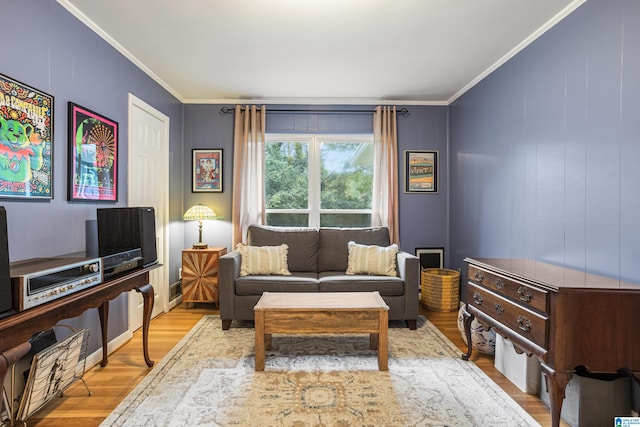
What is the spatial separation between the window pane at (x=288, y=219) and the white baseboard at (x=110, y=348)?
2.03 meters

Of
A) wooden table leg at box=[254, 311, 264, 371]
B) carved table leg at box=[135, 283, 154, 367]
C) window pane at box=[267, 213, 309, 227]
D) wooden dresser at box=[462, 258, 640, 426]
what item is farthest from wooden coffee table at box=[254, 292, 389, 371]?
window pane at box=[267, 213, 309, 227]

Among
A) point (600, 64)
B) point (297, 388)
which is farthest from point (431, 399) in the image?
point (600, 64)

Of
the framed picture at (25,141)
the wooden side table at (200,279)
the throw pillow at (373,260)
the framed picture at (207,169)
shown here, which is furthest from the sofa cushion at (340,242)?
the framed picture at (25,141)

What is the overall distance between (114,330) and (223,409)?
1.47 meters

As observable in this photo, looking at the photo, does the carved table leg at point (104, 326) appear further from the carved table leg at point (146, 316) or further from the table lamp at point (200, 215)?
the table lamp at point (200, 215)

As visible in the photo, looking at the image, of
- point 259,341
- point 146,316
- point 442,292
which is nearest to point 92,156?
point 146,316

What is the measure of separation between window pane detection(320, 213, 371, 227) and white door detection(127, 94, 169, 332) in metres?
1.90

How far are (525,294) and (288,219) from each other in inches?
122

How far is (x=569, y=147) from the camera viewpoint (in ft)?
7.66

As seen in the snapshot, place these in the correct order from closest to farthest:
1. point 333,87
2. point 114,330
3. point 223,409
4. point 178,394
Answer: point 223,409 → point 178,394 → point 114,330 → point 333,87

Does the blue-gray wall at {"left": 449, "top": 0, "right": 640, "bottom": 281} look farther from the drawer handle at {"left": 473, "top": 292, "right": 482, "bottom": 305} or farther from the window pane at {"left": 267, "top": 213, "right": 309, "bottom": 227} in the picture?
the window pane at {"left": 267, "top": 213, "right": 309, "bottom": 227}

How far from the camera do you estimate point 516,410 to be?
6.72 feet

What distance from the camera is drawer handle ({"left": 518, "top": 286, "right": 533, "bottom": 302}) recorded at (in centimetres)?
190

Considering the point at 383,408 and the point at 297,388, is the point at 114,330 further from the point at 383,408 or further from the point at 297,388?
the point at 383,408
